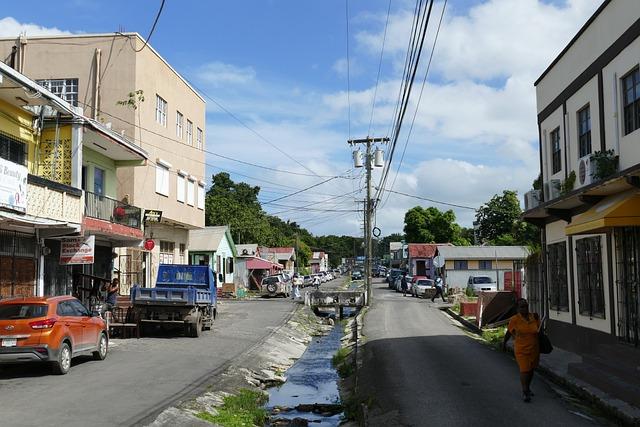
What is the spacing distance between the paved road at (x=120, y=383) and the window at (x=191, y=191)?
1409cm

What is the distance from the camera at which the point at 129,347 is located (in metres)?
18.8

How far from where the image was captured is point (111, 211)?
77.9 ft

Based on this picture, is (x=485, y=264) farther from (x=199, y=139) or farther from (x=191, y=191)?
(x=191, y=191)

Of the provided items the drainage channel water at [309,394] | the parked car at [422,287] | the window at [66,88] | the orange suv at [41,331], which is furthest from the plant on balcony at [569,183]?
the parked car at [422,287]

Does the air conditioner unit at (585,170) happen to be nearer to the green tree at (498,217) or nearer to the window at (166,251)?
the window at (166,251)

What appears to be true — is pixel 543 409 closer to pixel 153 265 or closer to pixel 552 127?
pixel 552 127

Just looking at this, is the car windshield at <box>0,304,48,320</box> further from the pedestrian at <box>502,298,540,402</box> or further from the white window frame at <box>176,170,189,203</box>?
the white window frame at <box>176,170,189,203</box>

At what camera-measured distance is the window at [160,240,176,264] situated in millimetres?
33250

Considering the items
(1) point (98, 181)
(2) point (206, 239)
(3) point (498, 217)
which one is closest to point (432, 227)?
(3) point (498, 217)

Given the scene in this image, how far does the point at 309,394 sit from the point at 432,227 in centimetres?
7927

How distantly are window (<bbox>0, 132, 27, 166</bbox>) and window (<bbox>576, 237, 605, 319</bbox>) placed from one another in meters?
Answer: 15.6

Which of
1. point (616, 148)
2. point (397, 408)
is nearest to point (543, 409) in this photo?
point (397, 408)

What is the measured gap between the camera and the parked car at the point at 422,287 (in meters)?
49.7

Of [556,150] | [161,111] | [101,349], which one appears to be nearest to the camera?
[101,349]
